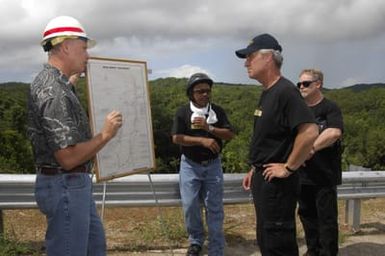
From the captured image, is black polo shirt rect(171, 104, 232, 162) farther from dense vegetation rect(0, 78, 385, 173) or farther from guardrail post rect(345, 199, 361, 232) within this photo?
dense vegetation rect(0, 78, 385, 173)

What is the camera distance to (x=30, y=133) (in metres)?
2.81

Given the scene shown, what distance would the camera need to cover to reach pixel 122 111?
3918mm

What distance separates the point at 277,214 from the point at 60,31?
6.17ft

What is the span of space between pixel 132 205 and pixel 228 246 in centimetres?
115

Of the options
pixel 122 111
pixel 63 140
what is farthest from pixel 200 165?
pixel 63 140

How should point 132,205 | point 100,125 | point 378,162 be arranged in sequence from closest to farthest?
1. point 100,125
2. point 132,205
3. point 378,162

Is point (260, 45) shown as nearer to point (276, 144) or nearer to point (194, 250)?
point (276, 144)

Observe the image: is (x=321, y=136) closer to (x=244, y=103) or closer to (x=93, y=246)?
(x=93, y=246)

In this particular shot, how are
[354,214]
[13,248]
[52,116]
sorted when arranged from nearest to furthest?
[52,116], [13,248], [354,214]

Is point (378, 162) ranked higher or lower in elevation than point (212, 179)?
lower

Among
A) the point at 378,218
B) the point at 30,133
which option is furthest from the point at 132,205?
the point at 378,218

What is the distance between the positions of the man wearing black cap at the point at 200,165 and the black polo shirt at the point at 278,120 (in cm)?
130

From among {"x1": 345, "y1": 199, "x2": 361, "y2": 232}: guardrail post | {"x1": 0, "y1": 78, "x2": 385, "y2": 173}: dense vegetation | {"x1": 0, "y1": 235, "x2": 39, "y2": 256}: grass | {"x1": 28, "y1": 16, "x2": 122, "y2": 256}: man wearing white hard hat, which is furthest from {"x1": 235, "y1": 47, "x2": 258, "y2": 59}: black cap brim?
{"x1": 0, "y1": 78, "x2": 385, "y2": 173}: dense vegetation

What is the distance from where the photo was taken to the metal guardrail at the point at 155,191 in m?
4.75
